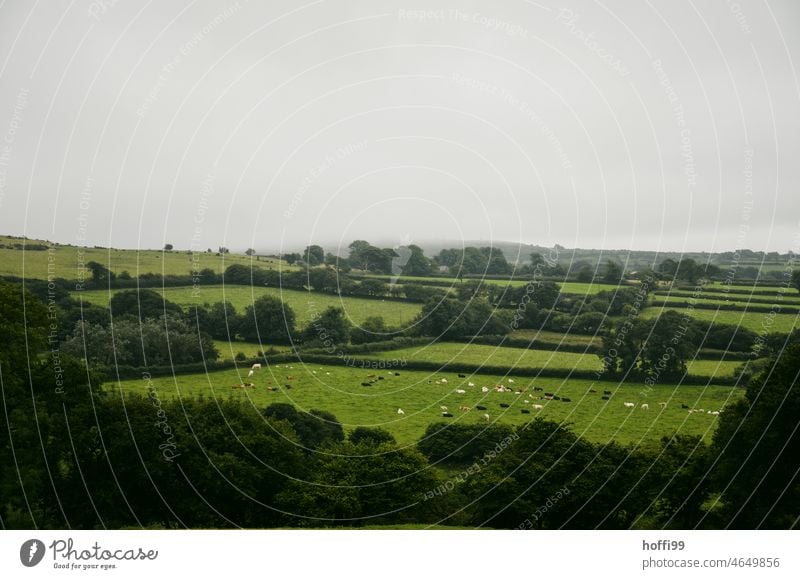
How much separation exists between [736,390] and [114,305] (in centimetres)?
3473

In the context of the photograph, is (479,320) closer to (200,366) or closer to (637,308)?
(637,308)

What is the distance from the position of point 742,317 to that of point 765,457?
18.5 m

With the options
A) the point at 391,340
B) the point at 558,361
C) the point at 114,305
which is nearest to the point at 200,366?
the point at 114,305

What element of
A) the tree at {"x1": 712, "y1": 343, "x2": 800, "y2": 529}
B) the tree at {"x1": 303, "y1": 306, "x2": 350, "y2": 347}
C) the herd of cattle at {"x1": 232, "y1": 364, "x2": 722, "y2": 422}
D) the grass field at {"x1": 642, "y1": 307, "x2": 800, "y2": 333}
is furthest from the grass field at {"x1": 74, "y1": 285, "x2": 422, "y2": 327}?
the tree at {"x1": 712, "y1": 343, "x2": 800, "y2": 529}

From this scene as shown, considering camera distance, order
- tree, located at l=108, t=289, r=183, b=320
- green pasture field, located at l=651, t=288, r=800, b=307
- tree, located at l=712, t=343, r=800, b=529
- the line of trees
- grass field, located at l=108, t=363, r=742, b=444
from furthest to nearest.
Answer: green pasture field, located at l=651, t=288, r=800, b=307 < tree, located at l=108, t=289, r=183, b=320 < grass field, located at l=108, t=363, r=742, b=444 < the line of trees < tree, located at l=712, t=343, r=800, b=529

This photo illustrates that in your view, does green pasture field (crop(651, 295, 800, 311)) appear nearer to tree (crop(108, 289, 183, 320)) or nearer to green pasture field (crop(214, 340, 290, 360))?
green pasture field (crop(214, 340, 290, 360))

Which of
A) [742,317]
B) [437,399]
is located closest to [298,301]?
[437,399]

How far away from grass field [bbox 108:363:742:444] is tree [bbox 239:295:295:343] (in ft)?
7.77

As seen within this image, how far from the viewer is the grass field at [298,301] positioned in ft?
138

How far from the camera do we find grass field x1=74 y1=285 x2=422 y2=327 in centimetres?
4202

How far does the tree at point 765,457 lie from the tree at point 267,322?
24.9 metres

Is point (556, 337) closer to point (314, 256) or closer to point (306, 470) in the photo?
point (314, 256)

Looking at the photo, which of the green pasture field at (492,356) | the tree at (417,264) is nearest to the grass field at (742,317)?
the green pasture field at (492,356)

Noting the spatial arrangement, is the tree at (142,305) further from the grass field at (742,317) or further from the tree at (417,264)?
the grass field at (742,317)
